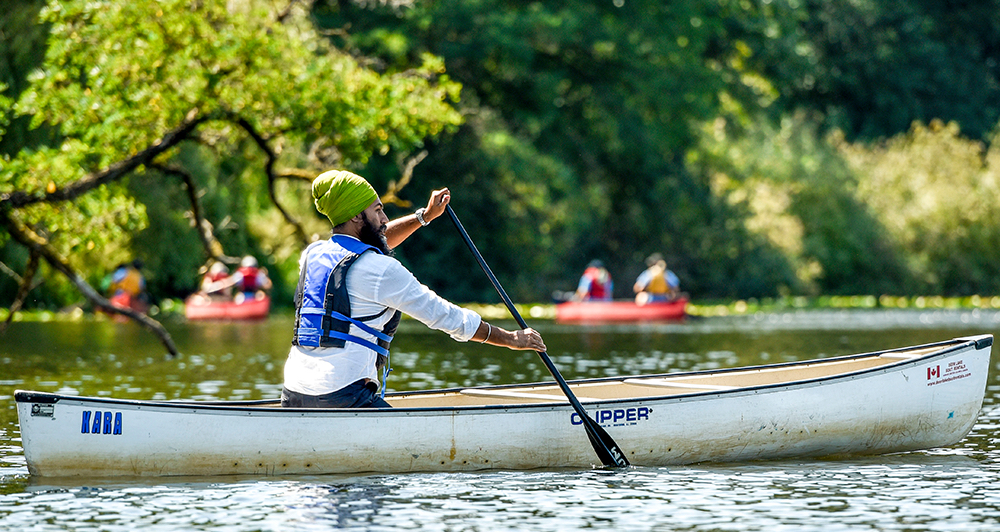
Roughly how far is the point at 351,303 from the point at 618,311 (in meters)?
25.3

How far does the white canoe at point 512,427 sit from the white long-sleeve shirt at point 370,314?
0.25m

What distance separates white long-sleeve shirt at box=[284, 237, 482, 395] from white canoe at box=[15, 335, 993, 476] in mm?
246

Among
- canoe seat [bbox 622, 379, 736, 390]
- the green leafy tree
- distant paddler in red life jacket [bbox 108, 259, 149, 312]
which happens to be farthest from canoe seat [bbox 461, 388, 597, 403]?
the green leafy tree

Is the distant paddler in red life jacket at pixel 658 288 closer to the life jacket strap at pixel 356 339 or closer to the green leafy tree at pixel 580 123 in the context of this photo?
the green leafy tree at pixel 580 123

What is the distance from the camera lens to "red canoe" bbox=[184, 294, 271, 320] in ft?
110

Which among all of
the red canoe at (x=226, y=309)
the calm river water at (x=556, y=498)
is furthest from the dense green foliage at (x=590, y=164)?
the calm river water at (x=556, y=498)

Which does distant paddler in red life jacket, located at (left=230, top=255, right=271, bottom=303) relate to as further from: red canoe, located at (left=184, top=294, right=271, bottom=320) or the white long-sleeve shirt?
the white long-sleeve shirt

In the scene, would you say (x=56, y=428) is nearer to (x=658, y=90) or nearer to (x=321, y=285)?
(x=321, y=285)

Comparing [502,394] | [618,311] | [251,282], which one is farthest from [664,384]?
[251,282]

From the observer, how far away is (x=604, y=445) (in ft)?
33.7

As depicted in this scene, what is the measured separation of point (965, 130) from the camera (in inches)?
2359

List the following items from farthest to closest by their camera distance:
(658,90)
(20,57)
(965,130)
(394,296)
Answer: (965,130) → (658,90) → (20,57) → (394,296)

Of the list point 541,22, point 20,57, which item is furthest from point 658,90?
point 20,57

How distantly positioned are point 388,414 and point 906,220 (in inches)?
1552
